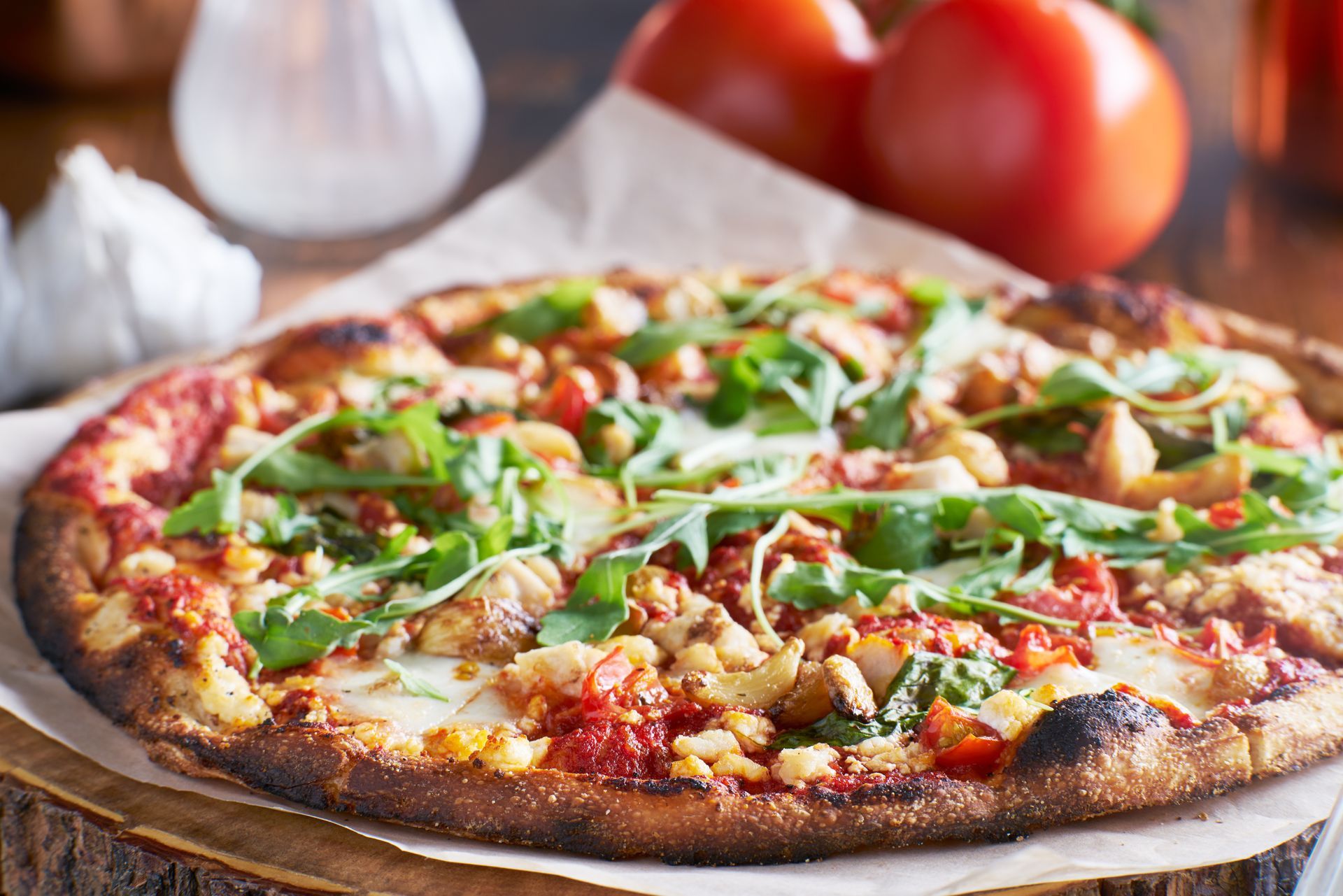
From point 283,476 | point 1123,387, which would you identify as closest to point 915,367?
point 1123,387

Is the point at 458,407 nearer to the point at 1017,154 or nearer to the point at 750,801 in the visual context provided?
the point at 750,801

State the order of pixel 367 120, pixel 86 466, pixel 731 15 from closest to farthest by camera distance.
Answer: pixel 86 466 → pixel 367 120 → pixel 731 15

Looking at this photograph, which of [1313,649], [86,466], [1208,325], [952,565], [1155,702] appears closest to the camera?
[1155,702]

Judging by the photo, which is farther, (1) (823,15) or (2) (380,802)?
(1) (823,15)

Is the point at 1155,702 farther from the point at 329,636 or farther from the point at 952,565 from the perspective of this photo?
the point at 329,636

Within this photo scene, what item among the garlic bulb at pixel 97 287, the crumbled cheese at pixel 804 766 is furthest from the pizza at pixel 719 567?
the garlic bulb at pixel 97 287

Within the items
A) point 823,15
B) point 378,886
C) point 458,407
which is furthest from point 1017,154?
point 378,886

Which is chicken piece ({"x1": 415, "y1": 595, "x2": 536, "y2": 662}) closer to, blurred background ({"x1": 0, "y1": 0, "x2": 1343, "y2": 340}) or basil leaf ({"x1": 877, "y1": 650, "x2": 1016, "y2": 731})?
basil leaf ({"x1": 877, "y1": 650, "x2": 1016, "y2": 731})

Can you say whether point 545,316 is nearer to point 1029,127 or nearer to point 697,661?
point 697,661
